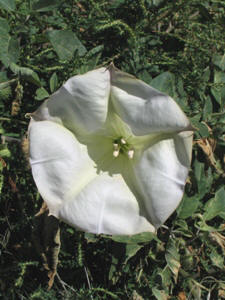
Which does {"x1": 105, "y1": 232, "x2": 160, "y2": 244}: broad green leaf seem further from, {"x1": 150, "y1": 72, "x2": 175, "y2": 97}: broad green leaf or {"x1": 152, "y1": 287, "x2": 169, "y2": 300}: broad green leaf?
{"x1": 150, "y1": 72, "x2": 175, "y2": 97}: broad green leaf

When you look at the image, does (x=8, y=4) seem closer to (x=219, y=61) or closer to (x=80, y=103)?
(x=80, y=103)

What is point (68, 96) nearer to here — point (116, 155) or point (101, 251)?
point (116, 155)

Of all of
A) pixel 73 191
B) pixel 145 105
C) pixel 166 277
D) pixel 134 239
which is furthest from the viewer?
pixel 166 277

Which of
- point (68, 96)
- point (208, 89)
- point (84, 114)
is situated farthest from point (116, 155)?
point (208, 89)

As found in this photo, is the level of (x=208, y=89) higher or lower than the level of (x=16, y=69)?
lower

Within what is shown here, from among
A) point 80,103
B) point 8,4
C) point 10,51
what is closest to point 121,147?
point 80,103

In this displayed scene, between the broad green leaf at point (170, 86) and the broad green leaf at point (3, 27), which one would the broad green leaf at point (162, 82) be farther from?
the broad green leaf at point (3, 27)

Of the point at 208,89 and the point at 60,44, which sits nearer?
the point at 60,44
